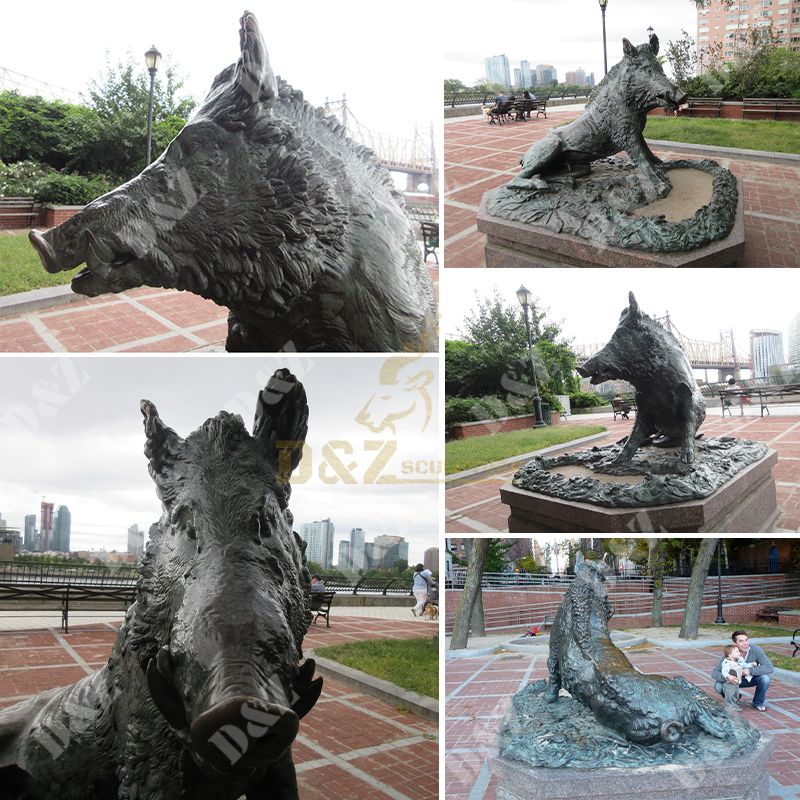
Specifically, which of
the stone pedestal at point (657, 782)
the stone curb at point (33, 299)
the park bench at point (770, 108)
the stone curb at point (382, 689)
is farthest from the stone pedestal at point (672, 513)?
the park bench at point (770, 108)

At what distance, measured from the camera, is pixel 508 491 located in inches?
142

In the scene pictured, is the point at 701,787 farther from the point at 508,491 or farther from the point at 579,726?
the point at 508,491

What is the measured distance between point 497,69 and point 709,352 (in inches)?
87.2

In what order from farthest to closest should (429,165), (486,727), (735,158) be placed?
1. (735,158)
2. (486,727)
3. (429,165)

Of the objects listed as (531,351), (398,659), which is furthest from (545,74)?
(398,659)

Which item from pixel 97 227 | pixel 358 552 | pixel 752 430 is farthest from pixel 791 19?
pixel 97 227

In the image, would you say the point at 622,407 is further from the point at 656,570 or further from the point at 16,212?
the point at 16,212

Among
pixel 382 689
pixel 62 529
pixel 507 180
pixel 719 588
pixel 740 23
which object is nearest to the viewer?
pixel 62 529

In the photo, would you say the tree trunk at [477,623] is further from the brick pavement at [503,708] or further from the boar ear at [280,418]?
the boar ear at [280,418]

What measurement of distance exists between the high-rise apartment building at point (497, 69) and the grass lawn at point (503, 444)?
2302 millimetres

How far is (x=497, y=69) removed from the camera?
14.1 ft

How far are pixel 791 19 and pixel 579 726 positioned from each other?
17.5 ft

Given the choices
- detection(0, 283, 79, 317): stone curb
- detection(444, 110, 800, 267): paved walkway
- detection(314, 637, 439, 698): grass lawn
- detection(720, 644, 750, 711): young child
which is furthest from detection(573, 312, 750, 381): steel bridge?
detection(0, 283, 79, 317): stone curb

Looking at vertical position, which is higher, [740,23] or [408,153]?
[740,23]
